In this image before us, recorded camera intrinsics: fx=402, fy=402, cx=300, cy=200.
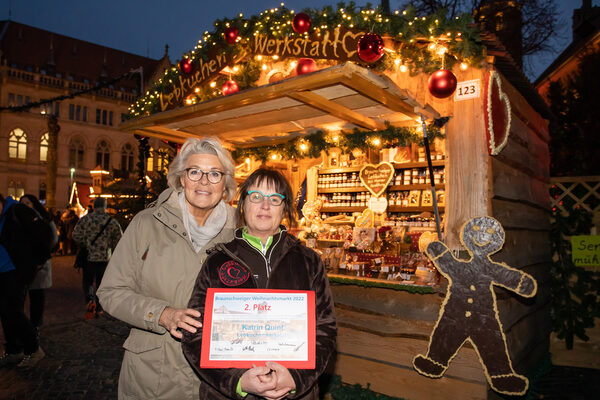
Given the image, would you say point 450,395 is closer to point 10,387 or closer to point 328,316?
point 328,316

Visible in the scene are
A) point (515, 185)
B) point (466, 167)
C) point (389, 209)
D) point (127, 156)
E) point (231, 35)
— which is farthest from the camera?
point (127, 156)

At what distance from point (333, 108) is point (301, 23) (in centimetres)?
108

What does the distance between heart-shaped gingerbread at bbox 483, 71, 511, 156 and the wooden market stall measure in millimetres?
13

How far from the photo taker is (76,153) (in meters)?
42.7

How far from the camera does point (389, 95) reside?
3861mm

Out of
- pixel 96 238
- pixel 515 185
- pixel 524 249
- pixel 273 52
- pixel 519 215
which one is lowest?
pixel 96 238

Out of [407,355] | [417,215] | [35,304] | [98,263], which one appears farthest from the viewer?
[98,263]

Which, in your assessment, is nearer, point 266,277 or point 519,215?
point 266,277

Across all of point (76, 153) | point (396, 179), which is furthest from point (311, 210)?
point (76, 153)

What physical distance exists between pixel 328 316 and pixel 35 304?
5292mm

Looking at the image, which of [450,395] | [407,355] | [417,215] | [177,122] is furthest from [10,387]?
[417,215]

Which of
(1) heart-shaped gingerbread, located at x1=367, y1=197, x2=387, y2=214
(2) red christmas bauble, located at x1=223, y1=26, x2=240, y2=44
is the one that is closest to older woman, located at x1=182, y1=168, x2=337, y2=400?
(2) red christmas bauble, located at x1=223, y1=26, x2=240, y2=44

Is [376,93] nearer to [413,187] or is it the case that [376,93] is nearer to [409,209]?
Answer: [413,187]

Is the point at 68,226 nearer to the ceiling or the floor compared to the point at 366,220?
nearer to the floor
